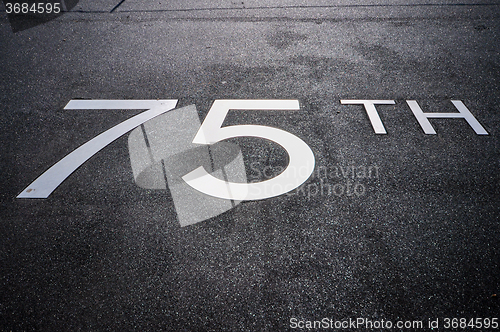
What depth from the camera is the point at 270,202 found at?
2.97 m

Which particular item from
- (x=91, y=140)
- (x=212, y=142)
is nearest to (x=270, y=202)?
(x=212, y=142)

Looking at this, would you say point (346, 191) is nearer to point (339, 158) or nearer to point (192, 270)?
point (339, 158)

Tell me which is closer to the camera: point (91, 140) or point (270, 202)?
point (270, 202)

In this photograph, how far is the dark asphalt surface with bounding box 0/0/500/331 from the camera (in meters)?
2.29

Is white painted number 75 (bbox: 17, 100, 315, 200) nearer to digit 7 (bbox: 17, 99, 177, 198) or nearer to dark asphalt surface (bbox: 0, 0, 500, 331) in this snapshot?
digit 7 (bbox: 17, 99, 177, 198)

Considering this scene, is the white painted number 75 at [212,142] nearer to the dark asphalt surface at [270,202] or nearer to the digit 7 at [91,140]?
the digit 7 at [91,140]

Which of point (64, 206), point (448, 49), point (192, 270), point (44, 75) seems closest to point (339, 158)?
point (192, 270)

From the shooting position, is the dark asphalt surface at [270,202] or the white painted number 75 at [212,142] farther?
the white painted number 75 at [212,142]

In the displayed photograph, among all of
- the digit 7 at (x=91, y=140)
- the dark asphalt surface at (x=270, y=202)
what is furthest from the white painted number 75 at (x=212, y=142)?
the dark asphalt surface at (x=270, y=202)

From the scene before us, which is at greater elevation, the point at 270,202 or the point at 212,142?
the point at 212,142

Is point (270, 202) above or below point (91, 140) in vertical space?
below

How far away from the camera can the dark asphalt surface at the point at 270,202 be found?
7.50ft

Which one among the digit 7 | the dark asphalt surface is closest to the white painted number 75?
the digit 7

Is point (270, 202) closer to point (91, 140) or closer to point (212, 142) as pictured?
point (212, 142)
